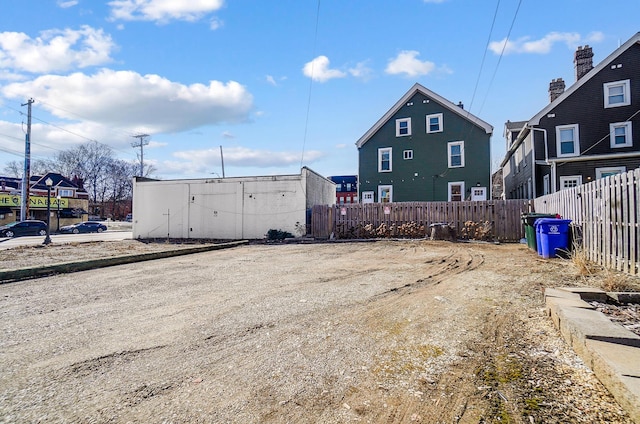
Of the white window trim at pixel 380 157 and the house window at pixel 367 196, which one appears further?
the house window at pixel 367 196

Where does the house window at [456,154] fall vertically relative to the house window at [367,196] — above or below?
above

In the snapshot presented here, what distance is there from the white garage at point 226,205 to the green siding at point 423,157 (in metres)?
4.19

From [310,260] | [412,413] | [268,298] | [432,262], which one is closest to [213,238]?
[310,260]

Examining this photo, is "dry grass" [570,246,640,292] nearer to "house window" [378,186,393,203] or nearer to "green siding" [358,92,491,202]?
"green siding" [358,92,491,202]

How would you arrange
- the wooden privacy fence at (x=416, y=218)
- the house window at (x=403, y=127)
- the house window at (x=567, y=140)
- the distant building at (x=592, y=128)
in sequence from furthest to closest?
the house window at (x=403, y=127)
the house window at (x=567, y=140)
the distant building at (x=592, y=128)
the wooden privacy fence at (x=416, y=218)

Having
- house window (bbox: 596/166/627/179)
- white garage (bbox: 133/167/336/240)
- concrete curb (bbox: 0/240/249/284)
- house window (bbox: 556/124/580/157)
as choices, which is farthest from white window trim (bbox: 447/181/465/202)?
concrete curb (bbox: 0/240/249/284)

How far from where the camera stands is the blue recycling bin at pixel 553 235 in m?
8.48

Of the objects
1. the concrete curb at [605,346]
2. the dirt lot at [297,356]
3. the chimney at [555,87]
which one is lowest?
the dirt lot at [297,356]

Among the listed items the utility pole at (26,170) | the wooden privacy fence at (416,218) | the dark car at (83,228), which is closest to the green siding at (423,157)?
the wooden privacy fence at (416,218)

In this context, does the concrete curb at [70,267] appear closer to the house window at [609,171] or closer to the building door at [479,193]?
the building door at [479,193]

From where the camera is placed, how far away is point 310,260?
9.91 m

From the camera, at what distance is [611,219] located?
20.5 feet

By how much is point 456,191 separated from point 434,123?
4.93 m

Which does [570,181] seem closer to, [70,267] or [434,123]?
[434,123]
